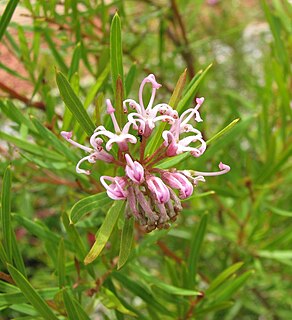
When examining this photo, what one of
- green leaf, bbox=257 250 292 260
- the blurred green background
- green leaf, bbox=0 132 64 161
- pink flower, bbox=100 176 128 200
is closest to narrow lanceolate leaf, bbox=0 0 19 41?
the blurred green background

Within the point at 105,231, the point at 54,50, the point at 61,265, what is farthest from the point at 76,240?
the point at 54,50

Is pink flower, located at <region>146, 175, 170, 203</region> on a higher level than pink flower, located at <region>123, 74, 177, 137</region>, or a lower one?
lower

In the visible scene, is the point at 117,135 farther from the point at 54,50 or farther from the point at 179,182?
the point at 54,50

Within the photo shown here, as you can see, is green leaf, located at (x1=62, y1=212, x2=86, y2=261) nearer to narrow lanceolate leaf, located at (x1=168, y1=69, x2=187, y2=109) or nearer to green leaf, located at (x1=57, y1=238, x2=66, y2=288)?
green leaf, located at (x1=57, y1=238, x2=66, y2=288)

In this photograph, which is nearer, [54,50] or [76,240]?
[76,240]

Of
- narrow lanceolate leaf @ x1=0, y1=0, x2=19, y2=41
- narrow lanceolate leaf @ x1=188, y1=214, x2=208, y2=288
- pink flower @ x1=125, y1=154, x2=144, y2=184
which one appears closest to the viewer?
pink flower @ x1=125, y1=154, x2=144, y2=184

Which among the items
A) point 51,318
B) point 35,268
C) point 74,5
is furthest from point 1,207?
point 35,268

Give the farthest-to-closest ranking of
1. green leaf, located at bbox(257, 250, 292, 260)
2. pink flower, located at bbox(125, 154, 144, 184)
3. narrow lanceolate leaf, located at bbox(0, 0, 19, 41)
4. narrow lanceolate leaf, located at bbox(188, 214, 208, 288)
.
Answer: green leaf, located at bbox(257, 250, 292, 260), narrow lanceolate leaf, located at bbox(188, 214, 208, 288), narrow lanceolate leaf, located at bbox(0, 0, 19, 41), pink flower, located at bbox(125, 154, 144, 184)

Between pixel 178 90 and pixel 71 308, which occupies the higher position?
pixel 178 90
